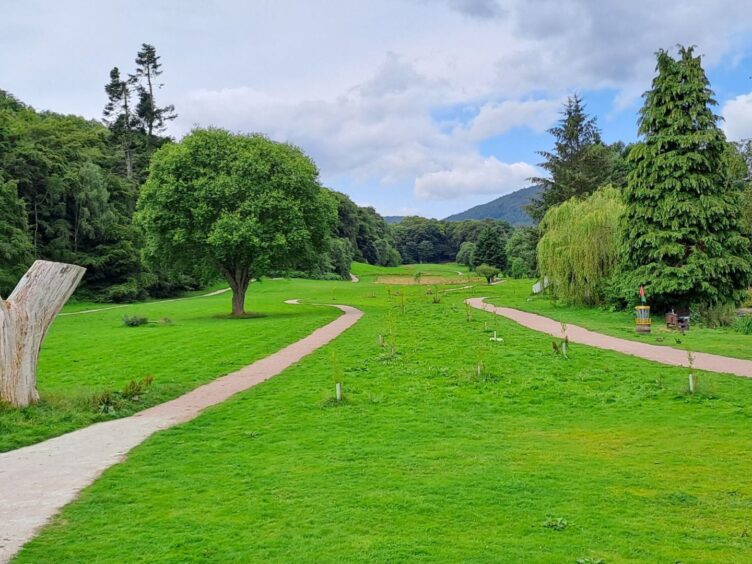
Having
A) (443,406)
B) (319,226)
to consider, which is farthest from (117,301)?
(443,406)

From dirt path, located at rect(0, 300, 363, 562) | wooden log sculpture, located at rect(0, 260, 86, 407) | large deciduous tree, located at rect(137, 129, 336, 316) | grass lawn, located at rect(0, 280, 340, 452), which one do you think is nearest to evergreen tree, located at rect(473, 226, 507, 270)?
grass lawn, located at rect(0, 280, 340, 452)

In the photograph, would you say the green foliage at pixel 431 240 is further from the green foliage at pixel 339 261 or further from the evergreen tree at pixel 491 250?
the evergreen tree at pixel 491 250

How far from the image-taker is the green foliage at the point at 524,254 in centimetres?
5528

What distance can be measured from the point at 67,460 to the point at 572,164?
1963 inches

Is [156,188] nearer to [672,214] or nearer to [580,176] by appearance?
[672,214]

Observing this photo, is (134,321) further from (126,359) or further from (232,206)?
(126,359)

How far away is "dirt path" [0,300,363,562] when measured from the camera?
6241 millimetres

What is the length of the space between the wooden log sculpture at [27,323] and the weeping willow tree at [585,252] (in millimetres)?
26764

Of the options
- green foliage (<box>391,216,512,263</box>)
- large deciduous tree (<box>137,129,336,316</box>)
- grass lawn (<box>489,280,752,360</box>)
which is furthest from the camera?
green foliage (<box>391,216,512,263</box>)

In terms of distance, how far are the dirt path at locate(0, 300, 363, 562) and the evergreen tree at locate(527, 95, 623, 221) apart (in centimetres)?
4164

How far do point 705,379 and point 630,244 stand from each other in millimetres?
16843

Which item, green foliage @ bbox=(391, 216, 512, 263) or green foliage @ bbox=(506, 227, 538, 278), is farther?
green foliage @ bbox=(391, 216, 512, 263)

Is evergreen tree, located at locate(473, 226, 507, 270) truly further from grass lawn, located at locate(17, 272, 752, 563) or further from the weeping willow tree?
grass lawn, located at locate(17, 272, 752, 563)

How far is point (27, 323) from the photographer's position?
37.7 ft
